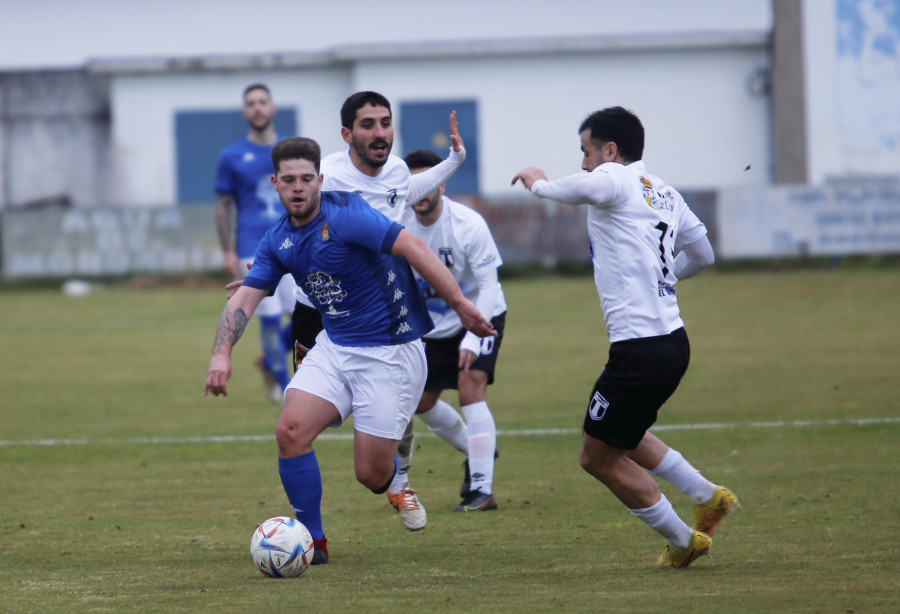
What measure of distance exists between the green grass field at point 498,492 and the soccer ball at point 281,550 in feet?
0.30

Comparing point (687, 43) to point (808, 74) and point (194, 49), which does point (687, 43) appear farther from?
point (194, 49)

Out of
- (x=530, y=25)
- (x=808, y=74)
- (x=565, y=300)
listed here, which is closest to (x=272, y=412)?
(x=565, y=300)

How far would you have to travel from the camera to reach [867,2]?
26.7m

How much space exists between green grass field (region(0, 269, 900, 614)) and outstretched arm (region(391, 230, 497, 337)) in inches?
42.5

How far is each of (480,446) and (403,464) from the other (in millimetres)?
484

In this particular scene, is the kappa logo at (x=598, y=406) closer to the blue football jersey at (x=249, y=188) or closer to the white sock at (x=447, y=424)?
the white sock at (x=447, y=424)

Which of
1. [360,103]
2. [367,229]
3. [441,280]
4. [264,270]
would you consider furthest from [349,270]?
[360,103]

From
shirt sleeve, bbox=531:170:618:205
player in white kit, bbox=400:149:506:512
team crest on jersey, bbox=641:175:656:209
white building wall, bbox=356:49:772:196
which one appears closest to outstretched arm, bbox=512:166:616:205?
shirt sleeve, bbox=531:170:618:205

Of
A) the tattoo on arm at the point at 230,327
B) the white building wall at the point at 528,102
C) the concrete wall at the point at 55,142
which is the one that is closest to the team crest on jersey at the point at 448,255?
the tattoo on arm at the point at 230,327

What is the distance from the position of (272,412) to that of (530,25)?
24.1 m

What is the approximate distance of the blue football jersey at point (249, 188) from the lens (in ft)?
35.2

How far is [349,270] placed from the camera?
19.2 feet

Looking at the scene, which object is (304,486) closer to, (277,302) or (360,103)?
(360,103)

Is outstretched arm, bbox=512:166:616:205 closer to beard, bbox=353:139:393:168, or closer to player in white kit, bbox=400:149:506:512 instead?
beard, bbox=353:139:393:168
